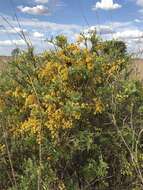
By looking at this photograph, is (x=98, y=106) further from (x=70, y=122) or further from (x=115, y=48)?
(x=115, y=48)

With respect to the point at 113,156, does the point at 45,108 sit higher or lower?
higher

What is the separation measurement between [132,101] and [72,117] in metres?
0.75

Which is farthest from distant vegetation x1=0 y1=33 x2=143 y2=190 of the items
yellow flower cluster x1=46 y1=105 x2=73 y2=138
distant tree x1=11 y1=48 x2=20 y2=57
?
distant tree x1=11 y1=48 x2=20 y2=57

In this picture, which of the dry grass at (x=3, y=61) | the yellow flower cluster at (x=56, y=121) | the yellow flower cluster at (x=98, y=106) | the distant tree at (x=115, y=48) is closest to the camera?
the yellow flower cluster at (x=56, y=121)

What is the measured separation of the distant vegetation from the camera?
4293 mm

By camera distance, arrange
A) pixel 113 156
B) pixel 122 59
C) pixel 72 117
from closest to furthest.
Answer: pixel 72 117 → pixel 113 156 → pixel 122 59

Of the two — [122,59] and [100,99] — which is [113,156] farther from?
[122,59]

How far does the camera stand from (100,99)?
14.8 ft

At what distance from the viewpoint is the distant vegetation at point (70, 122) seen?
429cm

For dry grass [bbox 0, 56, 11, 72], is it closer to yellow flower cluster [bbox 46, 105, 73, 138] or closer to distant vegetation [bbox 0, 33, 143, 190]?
distant vegetation [bbox 0, 33, 143, 190]

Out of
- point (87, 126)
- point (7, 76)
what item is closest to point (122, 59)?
→ point (87, 126)

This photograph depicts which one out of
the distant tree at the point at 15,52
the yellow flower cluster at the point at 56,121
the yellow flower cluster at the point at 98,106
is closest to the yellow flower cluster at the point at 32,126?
the yellow flower cluster at the point at 56,121

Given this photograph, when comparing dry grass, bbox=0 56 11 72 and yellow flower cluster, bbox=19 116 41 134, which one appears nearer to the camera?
yellow flower cluster, bbox=19 116 41 134

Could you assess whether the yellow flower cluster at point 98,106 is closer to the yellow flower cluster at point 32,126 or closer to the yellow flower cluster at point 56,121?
the yellow flower cluster at point 56,121
